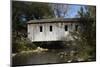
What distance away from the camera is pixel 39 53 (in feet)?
9.10

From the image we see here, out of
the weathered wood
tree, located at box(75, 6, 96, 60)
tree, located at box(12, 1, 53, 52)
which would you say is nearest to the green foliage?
tree, located at box(75, 6, 96, 60)

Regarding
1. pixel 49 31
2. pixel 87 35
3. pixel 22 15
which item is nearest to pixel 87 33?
pixel 87 35

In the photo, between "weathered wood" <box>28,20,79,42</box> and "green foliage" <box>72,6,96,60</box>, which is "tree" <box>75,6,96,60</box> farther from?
"weathered wood" <box>28,20,79,42</box>

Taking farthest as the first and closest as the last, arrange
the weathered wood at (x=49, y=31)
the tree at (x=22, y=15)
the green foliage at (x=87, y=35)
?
the green foliage at (x=87, y=35)
the weathered wood at (x=49, y=31)
the tree at (x=22, y=15)

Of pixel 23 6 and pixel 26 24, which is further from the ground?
pixel 23 6

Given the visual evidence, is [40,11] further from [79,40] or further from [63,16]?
[79,40]

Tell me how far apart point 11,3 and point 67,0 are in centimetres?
91

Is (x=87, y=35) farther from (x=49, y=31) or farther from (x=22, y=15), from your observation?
(x=22, y=15)

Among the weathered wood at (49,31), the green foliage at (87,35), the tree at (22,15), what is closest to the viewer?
the tree at (22,15)

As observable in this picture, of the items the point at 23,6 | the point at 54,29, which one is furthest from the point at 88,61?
the point at 23,6

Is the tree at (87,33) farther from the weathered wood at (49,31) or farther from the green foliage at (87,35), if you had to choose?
the weathered wood at (49,31)

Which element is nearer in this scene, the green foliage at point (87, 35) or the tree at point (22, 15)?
the tree at point (22, 15)

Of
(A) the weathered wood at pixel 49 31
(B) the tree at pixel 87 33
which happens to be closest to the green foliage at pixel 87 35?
(B) the tree at pixel 87 33

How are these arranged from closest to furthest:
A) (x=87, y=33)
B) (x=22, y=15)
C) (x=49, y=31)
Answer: (x=22, y=15), (x=49, y=31), (x=87, y=33)
